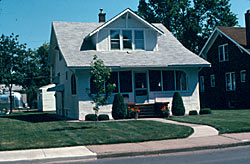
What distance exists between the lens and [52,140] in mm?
12227

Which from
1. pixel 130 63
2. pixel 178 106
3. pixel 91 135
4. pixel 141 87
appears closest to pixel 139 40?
pixel 130 63

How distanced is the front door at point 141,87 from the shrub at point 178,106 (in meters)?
1.94

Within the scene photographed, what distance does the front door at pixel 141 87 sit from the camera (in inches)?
856

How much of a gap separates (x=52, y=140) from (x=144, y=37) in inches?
490

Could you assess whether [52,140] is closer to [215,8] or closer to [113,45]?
[113,45]

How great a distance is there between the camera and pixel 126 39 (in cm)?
Answer: 2250

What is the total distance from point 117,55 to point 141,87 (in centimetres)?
259

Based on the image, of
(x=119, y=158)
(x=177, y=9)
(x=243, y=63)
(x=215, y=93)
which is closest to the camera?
(x=119, y=158)

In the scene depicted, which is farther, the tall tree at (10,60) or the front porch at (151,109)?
the tall tree at (10,60)

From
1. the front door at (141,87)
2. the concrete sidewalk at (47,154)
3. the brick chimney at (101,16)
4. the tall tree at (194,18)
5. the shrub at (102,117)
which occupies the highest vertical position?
the tall tree at (194,18)

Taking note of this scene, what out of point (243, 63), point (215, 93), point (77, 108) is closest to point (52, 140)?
point (77, 108)

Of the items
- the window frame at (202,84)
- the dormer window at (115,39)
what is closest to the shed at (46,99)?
the window frame at (202,84)

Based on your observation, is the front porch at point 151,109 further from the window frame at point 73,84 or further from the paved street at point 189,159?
the paved street at point 189,159

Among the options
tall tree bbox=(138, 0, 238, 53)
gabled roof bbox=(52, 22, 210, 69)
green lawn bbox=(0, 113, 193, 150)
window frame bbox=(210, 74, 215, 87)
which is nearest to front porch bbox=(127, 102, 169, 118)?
gabled roof bbox=(52, 22, 210, 69)
